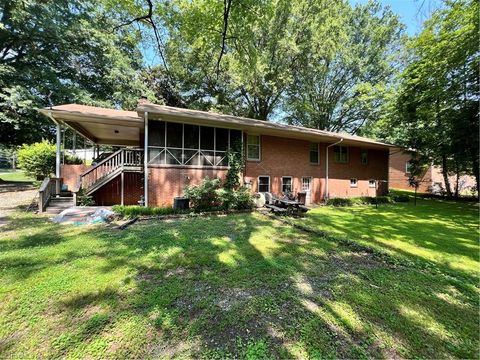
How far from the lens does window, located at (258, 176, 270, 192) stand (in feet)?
42.4

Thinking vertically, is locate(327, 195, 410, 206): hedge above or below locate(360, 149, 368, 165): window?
below

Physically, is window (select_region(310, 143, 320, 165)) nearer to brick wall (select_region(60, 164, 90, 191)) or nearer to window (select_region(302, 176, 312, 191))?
window (select_region(302, 176, 312, 191))

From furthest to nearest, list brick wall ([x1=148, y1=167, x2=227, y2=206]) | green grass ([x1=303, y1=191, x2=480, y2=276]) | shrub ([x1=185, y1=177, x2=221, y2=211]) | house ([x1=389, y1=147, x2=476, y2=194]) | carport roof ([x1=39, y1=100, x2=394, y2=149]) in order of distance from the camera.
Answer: house ([x1=389, y1=147, x2=476, y2=194])
brick wall ([x1=148, y1=167, x2=227, y2=206])
shrub ([x1=185, y1=177, x2=221, y2=211])
carport roof ([x1=39, y1=100, x2=394, y2=149])
green grass ([x1=303, y1=191, x2=480, y2=276])

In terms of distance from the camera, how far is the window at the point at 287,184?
13633 mm

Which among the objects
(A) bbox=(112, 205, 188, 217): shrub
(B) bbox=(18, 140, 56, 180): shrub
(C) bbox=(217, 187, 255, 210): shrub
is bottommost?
(A) bbox=(112, 205, 188, 217): shrub

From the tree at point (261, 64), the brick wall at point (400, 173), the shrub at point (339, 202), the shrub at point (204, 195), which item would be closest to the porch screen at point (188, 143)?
the shrub at point (204, 195)

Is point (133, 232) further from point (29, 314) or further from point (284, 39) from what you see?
point (284, 39)

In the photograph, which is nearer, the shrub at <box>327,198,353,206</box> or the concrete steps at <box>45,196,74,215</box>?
the concrete steps at <box>45,196,74,215</box>

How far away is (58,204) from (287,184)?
1115 cm

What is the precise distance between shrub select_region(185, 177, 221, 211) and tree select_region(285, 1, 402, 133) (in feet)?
55.1

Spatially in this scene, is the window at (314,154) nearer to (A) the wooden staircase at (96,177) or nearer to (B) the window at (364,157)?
(B) the window at (364,157)

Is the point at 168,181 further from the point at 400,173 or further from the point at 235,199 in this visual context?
the point at 400,173

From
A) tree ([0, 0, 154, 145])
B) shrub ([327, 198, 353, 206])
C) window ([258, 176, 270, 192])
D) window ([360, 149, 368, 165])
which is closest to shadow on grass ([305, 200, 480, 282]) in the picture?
shrub ([327, 198, 353, 206])

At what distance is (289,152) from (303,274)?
10.3 m
